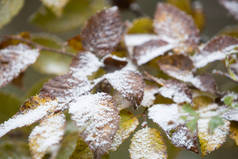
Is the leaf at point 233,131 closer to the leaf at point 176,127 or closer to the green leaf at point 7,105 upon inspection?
the leaf at point 176,127

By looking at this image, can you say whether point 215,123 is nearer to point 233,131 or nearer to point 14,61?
point 233,131

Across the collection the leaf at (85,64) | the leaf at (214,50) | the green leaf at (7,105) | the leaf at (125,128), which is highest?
the leaf at (85,64)

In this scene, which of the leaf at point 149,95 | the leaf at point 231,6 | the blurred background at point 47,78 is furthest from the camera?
the leaf at point 231,6

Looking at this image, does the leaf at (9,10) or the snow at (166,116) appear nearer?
the snow at (166,116)

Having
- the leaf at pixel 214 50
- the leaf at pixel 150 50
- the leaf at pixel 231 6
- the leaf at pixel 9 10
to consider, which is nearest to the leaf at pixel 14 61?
the leaf at pixel 9 10

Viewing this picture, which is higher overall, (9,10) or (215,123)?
(9,10)

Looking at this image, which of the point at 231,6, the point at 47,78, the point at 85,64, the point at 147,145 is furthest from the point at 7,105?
the point at 231,6

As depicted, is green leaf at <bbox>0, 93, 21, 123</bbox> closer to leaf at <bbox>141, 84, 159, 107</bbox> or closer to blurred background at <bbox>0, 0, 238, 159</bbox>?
blurred background at <bbox>0, 0, 238, 159</bbox>
